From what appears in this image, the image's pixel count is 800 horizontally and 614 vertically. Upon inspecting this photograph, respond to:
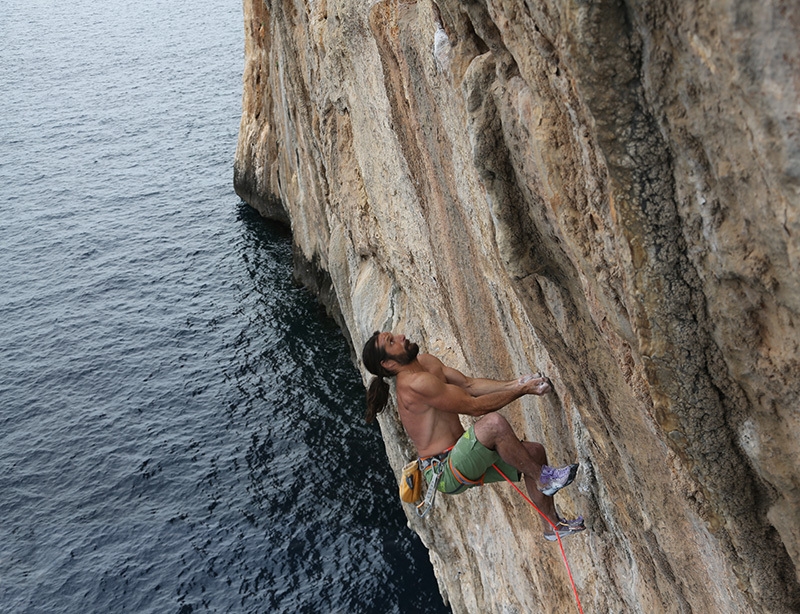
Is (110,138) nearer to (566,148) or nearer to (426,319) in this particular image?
(426,319)

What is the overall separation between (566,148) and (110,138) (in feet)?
154

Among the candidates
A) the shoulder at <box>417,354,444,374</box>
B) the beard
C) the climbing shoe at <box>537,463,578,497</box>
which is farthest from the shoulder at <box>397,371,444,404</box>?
the climbing shoe at <box>537,463,578,497</box>

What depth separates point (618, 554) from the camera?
31.2ft

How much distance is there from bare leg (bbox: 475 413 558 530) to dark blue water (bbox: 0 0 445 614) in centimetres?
1033

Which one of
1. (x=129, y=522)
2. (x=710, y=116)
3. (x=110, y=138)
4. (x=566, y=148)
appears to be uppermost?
(x=710, y=116)

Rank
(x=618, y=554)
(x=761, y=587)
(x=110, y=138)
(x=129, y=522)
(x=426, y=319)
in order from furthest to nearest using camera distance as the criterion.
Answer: (x=110, y=138) < (x=129, y=522) < (x=426, y=319) < (x=618, y=554) < (x=761, y=587)

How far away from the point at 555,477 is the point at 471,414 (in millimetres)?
1174

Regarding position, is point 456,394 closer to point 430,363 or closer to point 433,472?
point 430,363

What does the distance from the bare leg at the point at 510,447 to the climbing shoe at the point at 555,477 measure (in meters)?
0.10

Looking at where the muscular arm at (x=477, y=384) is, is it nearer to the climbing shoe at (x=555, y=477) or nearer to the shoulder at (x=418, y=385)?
the shoulder at (x=418, y=385)

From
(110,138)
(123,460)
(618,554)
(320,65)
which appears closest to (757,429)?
(618,554)

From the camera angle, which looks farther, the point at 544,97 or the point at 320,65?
the point at 320,65

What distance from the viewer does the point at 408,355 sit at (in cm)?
962

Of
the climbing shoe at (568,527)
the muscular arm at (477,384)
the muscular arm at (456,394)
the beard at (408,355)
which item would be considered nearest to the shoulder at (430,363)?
the muscular arm at (477,384)
